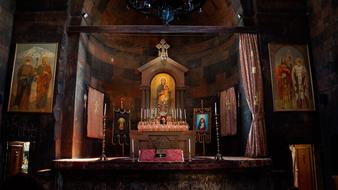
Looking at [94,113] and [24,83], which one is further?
[94,113]

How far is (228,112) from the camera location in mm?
11133

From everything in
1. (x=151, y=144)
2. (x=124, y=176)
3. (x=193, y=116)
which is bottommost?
(x=124, y=176)

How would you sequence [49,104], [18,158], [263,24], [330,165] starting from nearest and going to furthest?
[330,165] → [49,104] → [263,24] → [18,158]

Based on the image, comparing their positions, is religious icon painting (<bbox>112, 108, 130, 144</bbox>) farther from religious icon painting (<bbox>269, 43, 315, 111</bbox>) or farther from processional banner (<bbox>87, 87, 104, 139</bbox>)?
religious icon painting (<bbox>269, 43, 315, 111</bbox>)

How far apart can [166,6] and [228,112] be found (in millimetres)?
5210

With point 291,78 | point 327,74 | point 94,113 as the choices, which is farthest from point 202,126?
point 327,74

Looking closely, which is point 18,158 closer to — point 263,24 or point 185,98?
point 185,98

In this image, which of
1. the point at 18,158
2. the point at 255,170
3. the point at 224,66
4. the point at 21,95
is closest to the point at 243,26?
the point at 224,66

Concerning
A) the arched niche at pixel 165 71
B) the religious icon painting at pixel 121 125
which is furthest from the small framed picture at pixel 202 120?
the religious icon painting at pixel 121 125

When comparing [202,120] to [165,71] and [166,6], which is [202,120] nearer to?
[165,71]

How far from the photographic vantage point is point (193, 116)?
12492mm

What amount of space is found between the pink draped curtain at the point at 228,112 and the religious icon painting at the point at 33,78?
6425mm

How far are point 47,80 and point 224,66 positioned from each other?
702 centimetres

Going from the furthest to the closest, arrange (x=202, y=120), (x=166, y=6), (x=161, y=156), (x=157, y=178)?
(x=202, y=120) < (x=161, y=156) < (x=166, y=6) < (x=157, y=178)
